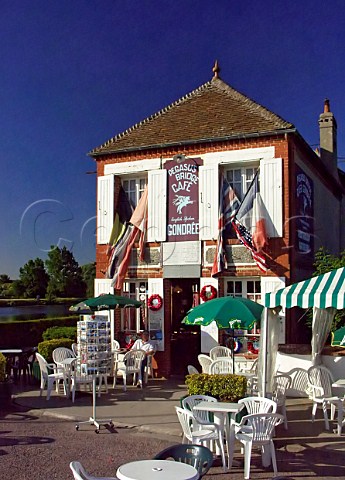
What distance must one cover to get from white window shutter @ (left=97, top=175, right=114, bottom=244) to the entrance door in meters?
2.48

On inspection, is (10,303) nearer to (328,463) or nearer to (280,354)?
(280,354)

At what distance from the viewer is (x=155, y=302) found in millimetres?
15234

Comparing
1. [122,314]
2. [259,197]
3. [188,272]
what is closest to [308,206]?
[259,197]

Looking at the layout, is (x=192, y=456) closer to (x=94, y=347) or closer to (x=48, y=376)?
(x=94, y=347)

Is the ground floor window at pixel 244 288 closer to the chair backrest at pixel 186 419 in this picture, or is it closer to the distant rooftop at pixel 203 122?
the distant rooftop at pixel 203 122

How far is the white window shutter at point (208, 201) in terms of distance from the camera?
14812 mm

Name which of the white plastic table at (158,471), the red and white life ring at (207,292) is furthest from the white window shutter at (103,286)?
the white plastic table at (158,471)

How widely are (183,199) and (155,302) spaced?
294 cm

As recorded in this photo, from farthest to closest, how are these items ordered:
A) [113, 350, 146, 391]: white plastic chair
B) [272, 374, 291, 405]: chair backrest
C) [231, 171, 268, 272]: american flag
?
1. [231, 171, 268, 272]: american flag
2. [113, 350, 146, 391]: white plastic chair
3. [272, 374, 291, 405]: chair backrest

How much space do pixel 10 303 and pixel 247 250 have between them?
30.4 m

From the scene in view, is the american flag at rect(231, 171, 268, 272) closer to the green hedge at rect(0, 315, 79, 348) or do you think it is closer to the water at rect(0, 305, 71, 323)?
the green hedge at rect(0, 315, 79, 348)

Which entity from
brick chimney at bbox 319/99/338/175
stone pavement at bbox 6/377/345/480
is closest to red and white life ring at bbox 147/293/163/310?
stone pavement at bbox 6/377/345/480

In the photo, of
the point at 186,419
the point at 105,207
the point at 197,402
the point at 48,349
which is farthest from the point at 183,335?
the point at 186,419

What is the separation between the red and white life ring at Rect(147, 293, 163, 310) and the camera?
15156mm
